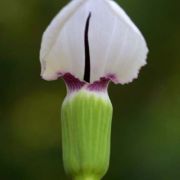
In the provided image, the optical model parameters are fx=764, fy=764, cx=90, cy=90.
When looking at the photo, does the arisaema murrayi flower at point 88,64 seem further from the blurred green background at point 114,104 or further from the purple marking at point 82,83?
the blurred green background at point 114,104

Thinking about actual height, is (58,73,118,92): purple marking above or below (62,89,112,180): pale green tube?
above

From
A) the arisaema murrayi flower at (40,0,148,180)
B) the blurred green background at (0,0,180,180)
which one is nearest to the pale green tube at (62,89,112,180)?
the arisaema murrayi flower at (40,0,148,180)

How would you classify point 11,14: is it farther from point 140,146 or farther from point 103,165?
point 103,165

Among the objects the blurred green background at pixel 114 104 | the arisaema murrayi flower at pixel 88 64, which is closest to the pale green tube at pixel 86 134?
the arisaema murrayi flower at pixel 88 64

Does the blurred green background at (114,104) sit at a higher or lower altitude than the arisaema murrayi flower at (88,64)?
lower

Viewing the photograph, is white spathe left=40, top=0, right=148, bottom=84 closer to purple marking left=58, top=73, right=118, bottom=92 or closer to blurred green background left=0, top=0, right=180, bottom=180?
purple marking left=58, top=73, right=118, bottom=92

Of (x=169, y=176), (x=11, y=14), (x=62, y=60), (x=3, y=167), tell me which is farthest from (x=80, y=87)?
(x=11, y=14)

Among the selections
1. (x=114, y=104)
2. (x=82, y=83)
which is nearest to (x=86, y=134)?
(x=82, y=83)
